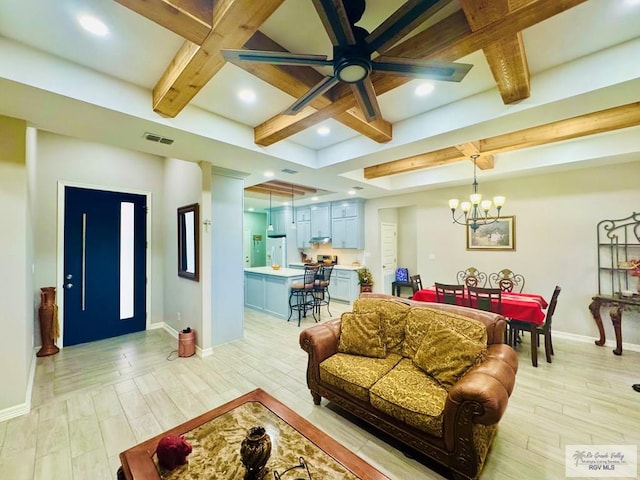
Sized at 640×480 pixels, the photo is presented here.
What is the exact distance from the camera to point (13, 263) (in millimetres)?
2410

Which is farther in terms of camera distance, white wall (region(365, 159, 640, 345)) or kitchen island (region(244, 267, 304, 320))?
kitchen island (region(244, 267, 304, 320))

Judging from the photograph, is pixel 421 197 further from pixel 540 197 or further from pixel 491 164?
pixel 540 197

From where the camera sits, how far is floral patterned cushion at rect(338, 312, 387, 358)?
2.49 metres

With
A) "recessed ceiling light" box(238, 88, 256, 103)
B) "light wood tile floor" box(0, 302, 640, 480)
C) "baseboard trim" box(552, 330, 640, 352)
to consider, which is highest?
"recessed ceiling light" box(238, 88, 256, 103)

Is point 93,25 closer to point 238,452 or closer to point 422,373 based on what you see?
point 238,452

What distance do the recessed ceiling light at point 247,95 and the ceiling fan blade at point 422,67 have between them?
1443mm

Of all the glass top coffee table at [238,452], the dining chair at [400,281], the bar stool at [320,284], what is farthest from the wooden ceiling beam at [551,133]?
the glass top coffee table at [238,452]

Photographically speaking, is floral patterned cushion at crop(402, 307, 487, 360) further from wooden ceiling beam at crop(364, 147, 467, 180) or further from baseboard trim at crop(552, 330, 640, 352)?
baseboard trim at crop(552, 330, 640, 352)

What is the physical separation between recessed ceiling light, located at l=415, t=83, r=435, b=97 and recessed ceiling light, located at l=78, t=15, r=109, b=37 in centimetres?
236

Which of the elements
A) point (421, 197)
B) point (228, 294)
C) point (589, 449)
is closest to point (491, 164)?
point (421, 197)

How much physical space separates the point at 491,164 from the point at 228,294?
4.71m

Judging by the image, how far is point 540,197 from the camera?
453 centimetres

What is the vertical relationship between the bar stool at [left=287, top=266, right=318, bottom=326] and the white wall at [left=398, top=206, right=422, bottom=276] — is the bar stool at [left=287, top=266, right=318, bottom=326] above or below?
below

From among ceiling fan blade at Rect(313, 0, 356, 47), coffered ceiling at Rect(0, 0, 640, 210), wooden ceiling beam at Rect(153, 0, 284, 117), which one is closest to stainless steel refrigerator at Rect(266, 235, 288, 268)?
coffered ceiling at Rect(0, 0, 640, 210)
